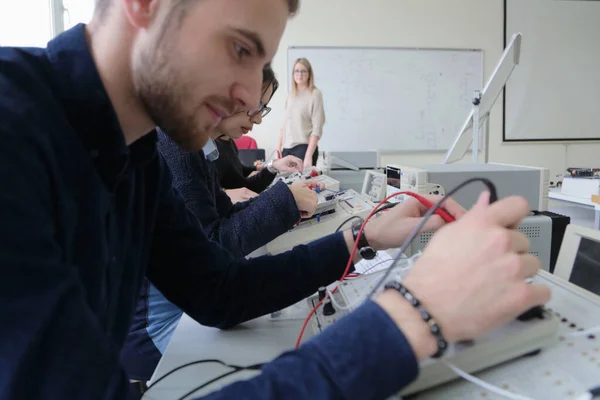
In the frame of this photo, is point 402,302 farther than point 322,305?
No

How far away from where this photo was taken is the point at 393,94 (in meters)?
4.47

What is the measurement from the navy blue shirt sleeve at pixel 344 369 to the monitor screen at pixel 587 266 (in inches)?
18.1

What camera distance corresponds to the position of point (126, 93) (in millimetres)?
593

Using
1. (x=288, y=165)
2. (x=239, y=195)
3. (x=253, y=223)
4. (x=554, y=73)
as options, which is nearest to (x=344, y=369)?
(x=253, y=223)

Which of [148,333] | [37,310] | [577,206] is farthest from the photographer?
[577,206]

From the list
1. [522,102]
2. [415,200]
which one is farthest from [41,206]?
[522,102]

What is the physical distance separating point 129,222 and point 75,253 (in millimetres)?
168

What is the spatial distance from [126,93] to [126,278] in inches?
12.3

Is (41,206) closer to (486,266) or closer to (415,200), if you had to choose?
(486,266)

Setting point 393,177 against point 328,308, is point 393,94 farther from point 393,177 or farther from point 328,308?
point 328,308

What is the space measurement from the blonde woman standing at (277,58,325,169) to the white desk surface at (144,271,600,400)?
2951 millimetres

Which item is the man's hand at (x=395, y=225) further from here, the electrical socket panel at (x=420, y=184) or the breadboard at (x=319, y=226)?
the breadboard at (x=319, y=226)

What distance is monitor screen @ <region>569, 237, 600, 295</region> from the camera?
0.68 m

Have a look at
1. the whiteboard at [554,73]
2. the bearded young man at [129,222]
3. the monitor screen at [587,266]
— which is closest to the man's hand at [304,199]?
the bearded young man at [129,222]
